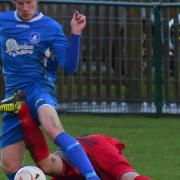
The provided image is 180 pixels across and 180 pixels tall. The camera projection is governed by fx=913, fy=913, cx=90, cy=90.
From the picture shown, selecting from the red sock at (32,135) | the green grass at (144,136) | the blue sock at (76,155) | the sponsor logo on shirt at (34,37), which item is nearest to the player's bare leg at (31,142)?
the red sock at (32,135)

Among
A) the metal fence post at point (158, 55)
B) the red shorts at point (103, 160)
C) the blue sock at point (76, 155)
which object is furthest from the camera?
A: the metal fence post at point (158, 55)

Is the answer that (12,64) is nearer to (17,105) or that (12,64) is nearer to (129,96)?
(17,105)

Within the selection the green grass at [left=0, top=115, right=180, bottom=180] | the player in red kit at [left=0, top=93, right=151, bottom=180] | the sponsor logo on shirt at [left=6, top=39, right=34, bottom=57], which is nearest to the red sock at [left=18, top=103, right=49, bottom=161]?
the player in red kit at [left=0, top=93, right=151, bottom=180]

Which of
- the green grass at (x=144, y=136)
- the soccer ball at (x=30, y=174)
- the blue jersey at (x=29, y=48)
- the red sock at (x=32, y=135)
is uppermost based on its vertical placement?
the blue jersey at (x=29, y=48)

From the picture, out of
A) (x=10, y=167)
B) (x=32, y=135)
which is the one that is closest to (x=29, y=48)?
(x=32, y=135)

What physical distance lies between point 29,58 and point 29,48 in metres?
0.08

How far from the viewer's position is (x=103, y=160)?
289 inches

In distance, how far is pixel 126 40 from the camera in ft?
45.6

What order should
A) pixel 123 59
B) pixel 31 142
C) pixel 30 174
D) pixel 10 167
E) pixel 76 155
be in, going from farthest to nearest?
pixel 123 59 → pixel 10 167 → pixel 31 142 → pixel 76 155 → pixel 30 174

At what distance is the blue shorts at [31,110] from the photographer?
23.7ft

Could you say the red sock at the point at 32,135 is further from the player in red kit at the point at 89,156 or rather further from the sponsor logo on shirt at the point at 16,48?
the sponsor logo on shirt at the point at 16,48

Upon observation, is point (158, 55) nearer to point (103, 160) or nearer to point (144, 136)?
point (144, 136)

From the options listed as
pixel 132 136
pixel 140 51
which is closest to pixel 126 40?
pixel 140 51

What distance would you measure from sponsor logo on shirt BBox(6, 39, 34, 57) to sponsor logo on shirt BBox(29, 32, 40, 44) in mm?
50
